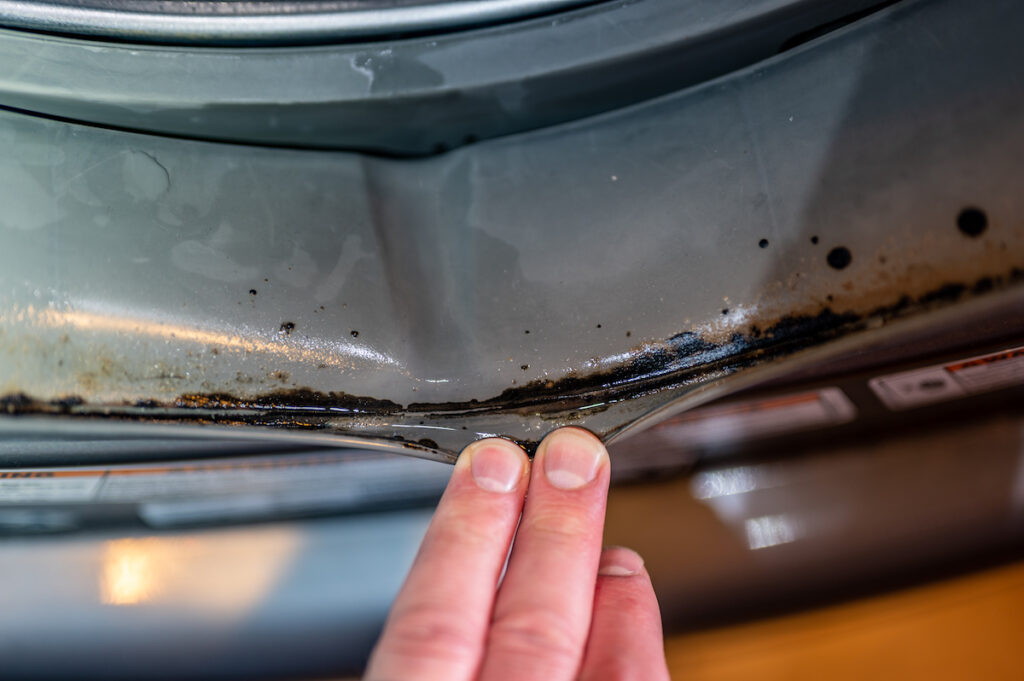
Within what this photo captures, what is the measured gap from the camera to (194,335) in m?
0.57

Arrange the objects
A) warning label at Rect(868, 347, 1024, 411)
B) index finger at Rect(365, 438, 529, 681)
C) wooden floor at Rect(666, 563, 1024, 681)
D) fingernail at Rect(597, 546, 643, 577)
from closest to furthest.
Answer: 1. index finger at Rect(365, 438, 529, 681)
2. fingernail at Rect(597, 546, 643, 577)
3. warning label at Rect(868, 347, 1024, 411)
4. wooden floor at Rect(666, 563, 1024, 681)

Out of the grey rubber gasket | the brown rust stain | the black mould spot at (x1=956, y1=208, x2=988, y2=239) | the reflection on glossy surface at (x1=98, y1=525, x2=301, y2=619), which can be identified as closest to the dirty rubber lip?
the brown rust stain

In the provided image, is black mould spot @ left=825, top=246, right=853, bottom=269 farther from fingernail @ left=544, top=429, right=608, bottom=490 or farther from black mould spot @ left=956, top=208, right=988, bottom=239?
fingernail @ left=544, top=429, right=608, bottom=490

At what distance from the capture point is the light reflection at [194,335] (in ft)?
1.85

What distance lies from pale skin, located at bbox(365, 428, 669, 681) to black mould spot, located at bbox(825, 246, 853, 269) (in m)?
0.27

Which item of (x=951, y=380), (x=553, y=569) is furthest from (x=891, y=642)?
(x=553, y=569)

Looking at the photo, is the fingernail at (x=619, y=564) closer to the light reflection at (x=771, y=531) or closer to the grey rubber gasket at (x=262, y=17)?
the light reflection at (x=771, y=531)

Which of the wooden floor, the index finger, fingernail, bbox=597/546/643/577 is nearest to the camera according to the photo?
the index finger

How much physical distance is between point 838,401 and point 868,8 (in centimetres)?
42

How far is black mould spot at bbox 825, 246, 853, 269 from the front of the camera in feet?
1.80

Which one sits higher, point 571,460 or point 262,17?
point 262,17

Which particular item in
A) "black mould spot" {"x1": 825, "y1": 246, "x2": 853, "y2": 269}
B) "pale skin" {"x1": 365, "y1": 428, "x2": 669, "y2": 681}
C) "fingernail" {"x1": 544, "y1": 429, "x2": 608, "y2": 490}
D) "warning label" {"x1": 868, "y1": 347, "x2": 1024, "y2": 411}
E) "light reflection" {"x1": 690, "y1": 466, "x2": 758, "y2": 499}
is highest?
"black mould spot" {"x1": 825, "y1": 246, "x2": 853, "y2": 269}

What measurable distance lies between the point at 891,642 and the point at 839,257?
0.59 meters

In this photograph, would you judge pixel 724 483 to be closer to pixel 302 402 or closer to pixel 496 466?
pixel 496 466
